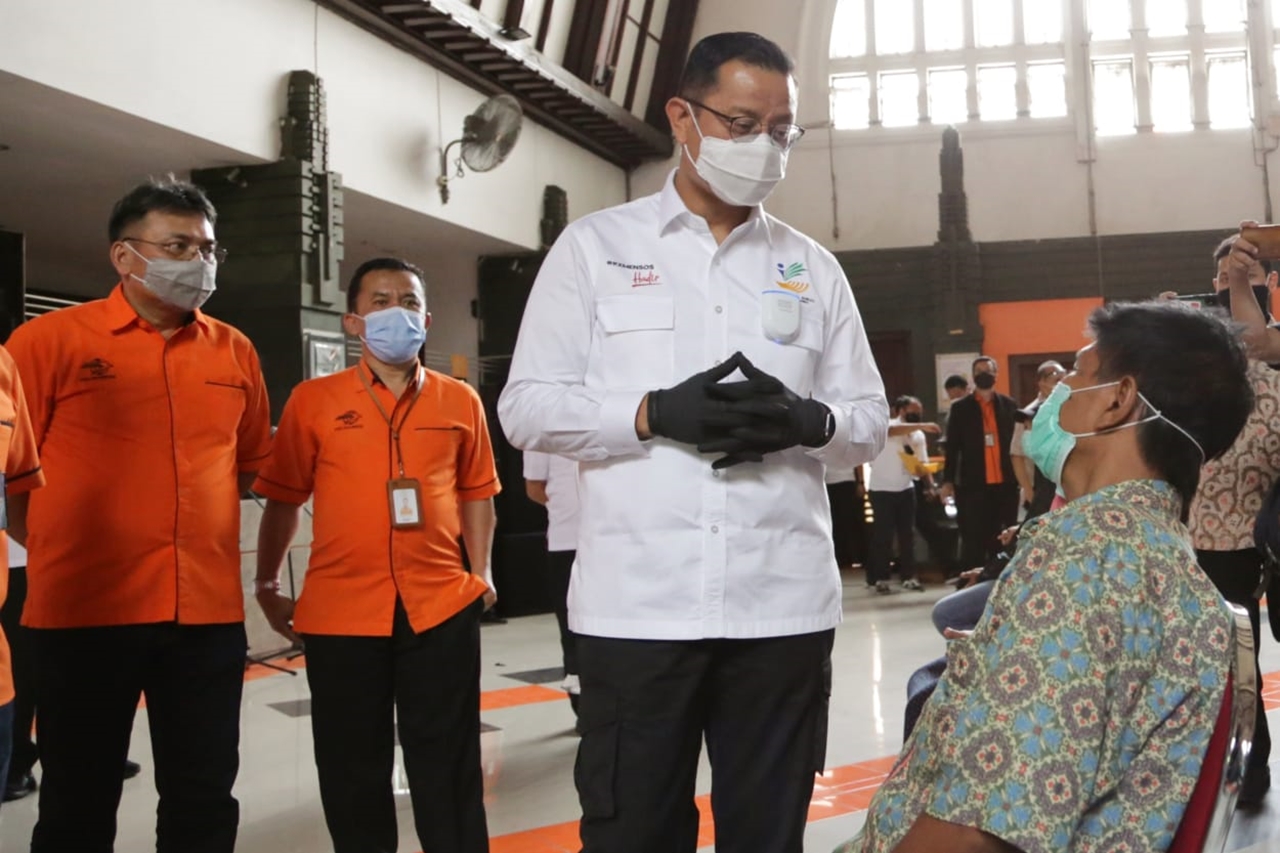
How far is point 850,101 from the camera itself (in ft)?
44.7

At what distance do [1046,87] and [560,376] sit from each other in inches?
509

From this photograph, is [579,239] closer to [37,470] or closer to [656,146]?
[37,470]

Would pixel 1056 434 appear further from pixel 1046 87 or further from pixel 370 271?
pixel 1046 87

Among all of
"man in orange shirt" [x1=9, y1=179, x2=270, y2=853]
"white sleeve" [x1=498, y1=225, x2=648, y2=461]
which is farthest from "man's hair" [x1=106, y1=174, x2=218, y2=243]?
"white sleeve" [x1=498, y1=225, x2=648, y2=461]

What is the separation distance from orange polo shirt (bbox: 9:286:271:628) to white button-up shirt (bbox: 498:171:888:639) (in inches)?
37.6

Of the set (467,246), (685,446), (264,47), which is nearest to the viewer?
(685,446)

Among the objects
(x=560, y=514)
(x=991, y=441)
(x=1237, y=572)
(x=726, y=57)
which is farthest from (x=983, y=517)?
(x=726, y=57)

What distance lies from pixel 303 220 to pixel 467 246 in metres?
3.42

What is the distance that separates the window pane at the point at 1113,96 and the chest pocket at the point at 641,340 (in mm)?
12686

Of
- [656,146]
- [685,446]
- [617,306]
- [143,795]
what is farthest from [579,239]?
[656,146]

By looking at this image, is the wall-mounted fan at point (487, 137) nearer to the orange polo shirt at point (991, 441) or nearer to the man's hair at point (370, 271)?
the orange polo shirt at point (991, 441)

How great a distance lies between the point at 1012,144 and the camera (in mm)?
13281

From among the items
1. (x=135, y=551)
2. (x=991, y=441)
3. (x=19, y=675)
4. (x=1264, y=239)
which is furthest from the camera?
(x=991, y=441)

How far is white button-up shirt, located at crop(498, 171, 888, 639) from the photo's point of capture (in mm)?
1820
